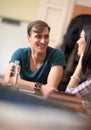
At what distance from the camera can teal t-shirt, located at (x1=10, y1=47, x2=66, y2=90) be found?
2.41 feet

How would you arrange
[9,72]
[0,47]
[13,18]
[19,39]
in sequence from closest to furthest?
[9,72], [0,47], [19,39], [13,18]

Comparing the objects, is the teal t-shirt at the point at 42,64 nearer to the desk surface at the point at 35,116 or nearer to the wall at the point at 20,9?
the desk surface at the point at 35,116

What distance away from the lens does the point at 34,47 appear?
0.78 m

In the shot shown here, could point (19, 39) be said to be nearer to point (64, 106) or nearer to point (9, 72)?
point (9, 72)

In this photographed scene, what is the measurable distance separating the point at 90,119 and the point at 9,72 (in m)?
0.53

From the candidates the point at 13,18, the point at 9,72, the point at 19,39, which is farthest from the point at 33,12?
the point at 9,72

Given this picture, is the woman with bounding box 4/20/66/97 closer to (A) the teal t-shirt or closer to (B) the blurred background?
(A) the teal t-shirt

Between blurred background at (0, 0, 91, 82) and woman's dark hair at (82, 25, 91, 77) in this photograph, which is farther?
blurred background at (0, 0, 91, 82)

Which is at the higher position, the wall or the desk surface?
the desk surface

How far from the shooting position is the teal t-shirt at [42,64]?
2.41 ft

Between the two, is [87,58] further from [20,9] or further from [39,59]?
[20,9]

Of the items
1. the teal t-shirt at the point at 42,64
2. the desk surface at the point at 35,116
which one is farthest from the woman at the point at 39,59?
the desk surface at the point at 35,116

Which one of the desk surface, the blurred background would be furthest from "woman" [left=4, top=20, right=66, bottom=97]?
the blurred background

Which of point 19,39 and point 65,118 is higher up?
point 65,118
